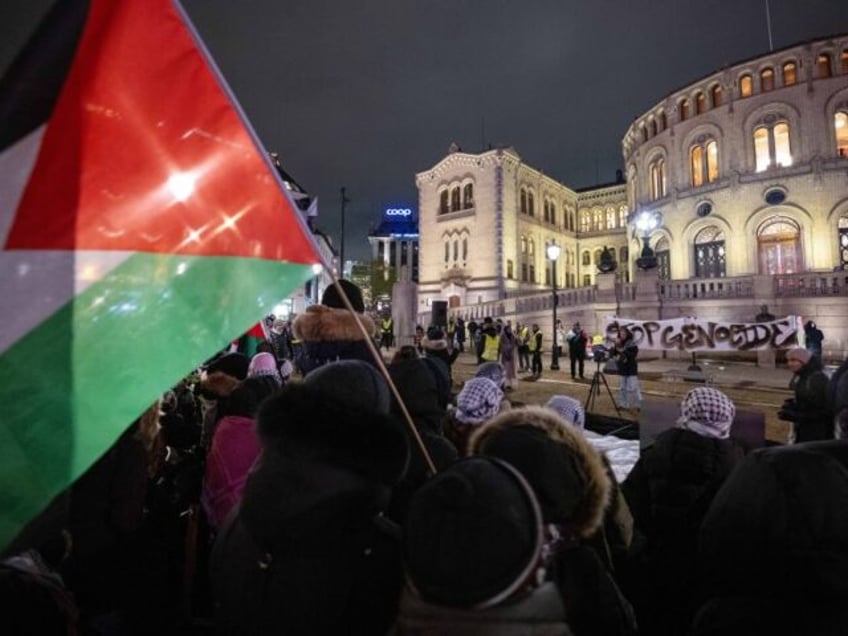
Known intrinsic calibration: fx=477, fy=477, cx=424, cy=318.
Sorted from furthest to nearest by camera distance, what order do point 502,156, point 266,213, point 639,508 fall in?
point 502,156, point 639,508, point 266,213

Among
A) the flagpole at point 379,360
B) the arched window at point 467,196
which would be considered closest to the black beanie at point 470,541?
the flagpole at point 379,360

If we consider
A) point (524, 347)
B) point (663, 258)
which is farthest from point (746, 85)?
point (524, 347)

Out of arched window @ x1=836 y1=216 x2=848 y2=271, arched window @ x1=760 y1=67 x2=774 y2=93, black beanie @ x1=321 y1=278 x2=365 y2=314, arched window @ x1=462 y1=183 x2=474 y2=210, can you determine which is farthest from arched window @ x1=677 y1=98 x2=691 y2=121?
black beanie @ x1=321 y1=278 x2=365 y2=314

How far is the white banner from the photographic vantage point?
11.8 meters

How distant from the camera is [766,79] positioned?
3145 cm

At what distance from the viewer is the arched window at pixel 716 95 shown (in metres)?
32.9

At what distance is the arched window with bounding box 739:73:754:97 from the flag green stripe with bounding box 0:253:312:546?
39.7m

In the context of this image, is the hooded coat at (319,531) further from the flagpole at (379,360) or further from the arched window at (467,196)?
the arched window at (467,196)

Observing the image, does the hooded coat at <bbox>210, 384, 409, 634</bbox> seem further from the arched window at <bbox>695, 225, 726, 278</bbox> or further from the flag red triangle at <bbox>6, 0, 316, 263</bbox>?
the arched window at <bbox>695, 225, 726, 278</bbox>

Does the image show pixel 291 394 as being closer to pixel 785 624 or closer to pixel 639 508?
pixel 785 624

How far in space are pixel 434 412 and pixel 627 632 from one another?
179cm

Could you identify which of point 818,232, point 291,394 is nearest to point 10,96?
point 291,394

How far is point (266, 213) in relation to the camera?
2086 millimetres

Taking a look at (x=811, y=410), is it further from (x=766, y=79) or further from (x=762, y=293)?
(x=766, y=79)
